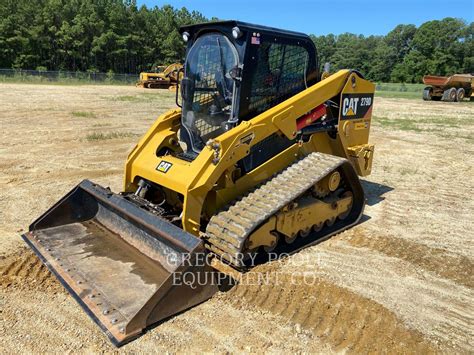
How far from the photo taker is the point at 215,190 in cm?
436

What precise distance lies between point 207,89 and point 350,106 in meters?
2.06

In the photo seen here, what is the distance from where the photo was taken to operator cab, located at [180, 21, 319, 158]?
176 inches

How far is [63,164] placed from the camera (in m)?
8.25

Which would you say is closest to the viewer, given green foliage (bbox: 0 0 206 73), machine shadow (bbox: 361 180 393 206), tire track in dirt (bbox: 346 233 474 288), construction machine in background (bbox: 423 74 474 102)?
tire track in dirt (bbox: 346 233 474 288)

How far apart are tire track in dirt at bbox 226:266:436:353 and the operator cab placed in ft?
5.81

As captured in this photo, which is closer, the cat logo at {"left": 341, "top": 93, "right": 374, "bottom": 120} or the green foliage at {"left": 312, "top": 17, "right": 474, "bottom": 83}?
the cat logo at {"left": 341, "top": 93, "right": 374, "bottom": 120}

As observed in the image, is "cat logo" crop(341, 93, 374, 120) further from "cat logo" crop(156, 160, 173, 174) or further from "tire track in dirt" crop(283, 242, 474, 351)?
"cat logo" crop(156, 160, 173, 174)

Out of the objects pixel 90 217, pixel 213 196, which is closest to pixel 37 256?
pixel 90 217

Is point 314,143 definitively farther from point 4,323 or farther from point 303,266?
point 4,323

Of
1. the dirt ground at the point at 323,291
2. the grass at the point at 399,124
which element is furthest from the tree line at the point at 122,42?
the dirt ground at the point at 323,291

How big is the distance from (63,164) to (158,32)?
64.1 m

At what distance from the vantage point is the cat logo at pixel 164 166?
14.7 ft

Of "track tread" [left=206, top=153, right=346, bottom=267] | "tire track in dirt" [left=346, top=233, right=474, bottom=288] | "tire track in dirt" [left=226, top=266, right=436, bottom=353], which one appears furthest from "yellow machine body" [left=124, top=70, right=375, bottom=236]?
"tire track in dirt" [left=346, top=233, right=474, bottom=288]

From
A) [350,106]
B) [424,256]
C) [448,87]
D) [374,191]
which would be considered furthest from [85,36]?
[424,256]
